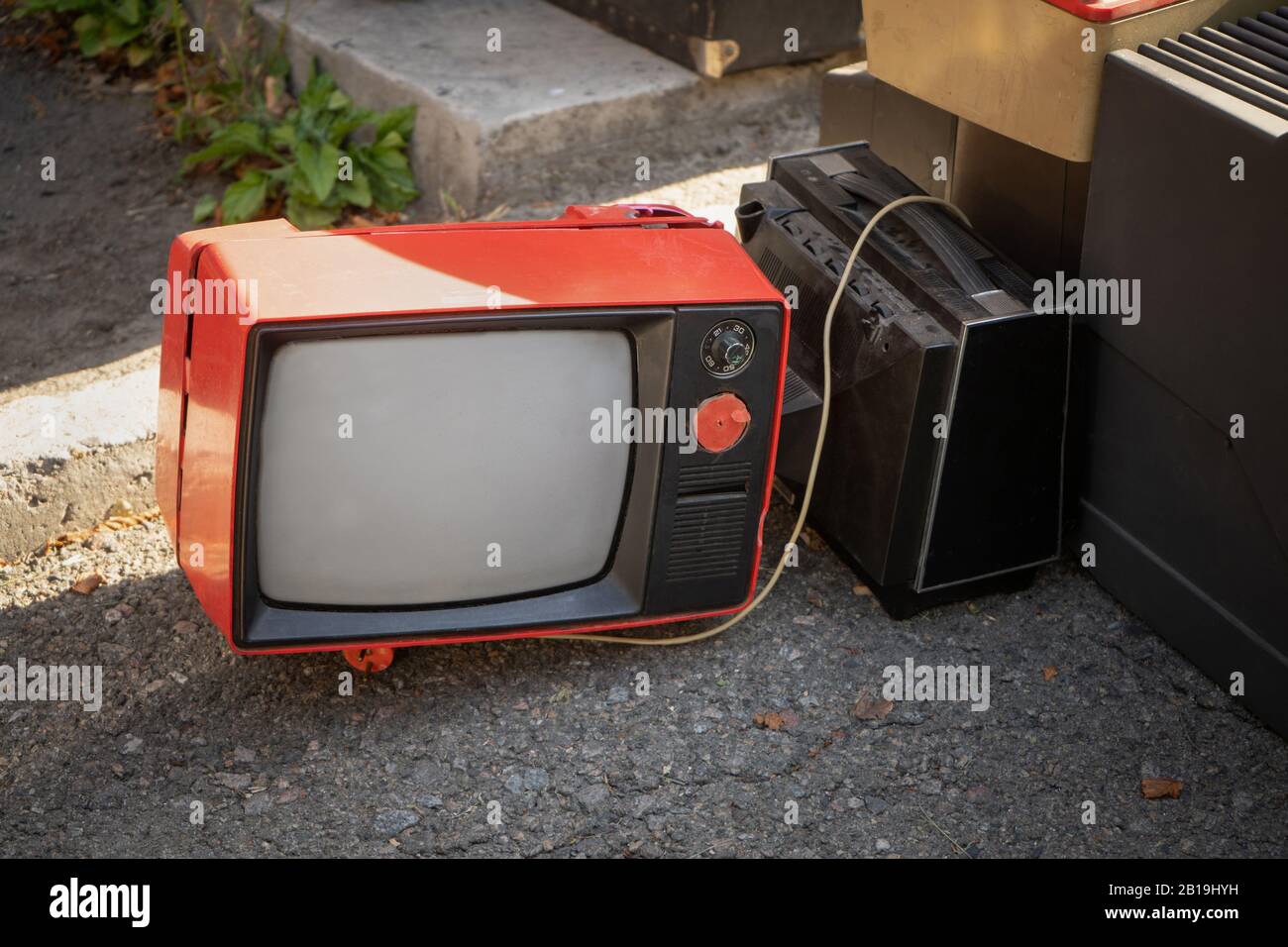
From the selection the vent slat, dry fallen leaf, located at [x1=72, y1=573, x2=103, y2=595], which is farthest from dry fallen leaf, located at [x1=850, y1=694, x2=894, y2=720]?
dry fallen leaf, located at [x1=72, y1=573, x2=103, y2=595]

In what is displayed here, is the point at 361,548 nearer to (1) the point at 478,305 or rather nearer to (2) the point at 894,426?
(1) the point at 478,305

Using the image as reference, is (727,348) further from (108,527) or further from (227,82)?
(227,82)

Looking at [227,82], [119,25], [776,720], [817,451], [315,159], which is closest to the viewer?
[776,720]

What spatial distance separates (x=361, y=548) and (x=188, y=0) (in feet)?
9.92

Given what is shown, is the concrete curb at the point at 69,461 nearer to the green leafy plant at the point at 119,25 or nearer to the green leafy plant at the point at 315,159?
the green leafy plant at the point at 315,159

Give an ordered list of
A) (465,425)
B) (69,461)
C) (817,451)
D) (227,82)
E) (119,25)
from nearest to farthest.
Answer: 1. (465,425)
2. (817,451)
3. (69,461)
4. (227,82)
5. (119,25)

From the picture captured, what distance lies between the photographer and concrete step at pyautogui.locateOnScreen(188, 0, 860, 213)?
351 centimetres

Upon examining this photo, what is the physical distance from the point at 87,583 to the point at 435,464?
2.79ft

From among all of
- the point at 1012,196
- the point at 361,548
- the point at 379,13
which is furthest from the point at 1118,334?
the point at 379,13

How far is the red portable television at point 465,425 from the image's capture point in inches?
68.8

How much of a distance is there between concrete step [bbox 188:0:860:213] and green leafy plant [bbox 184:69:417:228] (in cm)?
9

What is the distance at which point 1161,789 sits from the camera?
1968mm

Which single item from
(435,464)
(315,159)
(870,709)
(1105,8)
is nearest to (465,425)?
(435,464)

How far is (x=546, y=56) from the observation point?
3834 mm
